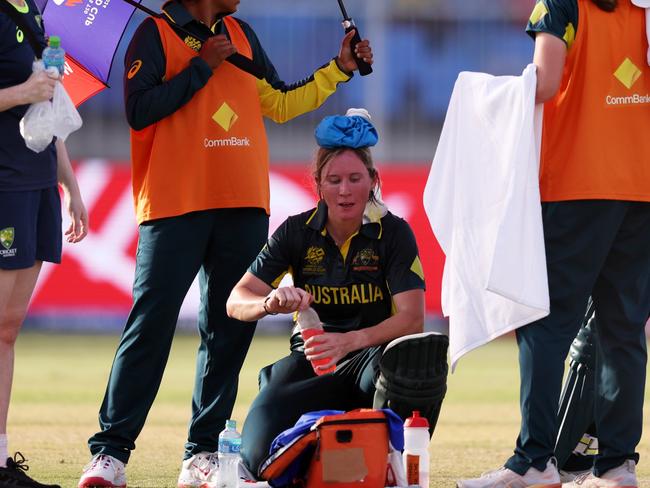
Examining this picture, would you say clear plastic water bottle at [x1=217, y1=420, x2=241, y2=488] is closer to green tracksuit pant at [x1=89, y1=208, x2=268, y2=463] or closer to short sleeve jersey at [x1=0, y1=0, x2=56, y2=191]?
green tracksuit pant at [x1=89, y1=208, x2=268, y2=463]

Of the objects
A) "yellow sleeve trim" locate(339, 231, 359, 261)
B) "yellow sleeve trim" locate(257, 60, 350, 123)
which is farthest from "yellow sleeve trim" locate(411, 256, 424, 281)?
"yellow sleeve trim" locate(257, 60, 350, 123)

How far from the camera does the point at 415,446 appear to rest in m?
5.23

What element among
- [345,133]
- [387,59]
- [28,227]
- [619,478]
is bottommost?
[619,478]

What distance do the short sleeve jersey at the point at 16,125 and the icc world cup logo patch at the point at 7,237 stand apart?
6.5 inches

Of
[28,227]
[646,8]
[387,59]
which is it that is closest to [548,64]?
[646,8]

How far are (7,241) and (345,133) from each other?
55.4 inches

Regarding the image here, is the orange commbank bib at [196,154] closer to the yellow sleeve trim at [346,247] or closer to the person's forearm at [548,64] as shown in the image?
the yellow sleeve trim at [346,247]

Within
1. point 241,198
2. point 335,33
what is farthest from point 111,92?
point 241,198

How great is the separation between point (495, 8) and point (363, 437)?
1576 centimetres

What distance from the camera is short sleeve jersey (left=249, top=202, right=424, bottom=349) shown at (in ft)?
18.9

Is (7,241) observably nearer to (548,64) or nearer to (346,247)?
(346,247)

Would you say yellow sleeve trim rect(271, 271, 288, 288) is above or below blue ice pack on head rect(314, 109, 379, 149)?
below

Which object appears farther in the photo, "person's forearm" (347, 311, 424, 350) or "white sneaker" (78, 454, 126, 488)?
"white sneaker" (78, 454, 126, 488)

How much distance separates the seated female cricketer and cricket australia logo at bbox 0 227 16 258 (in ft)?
2.95
